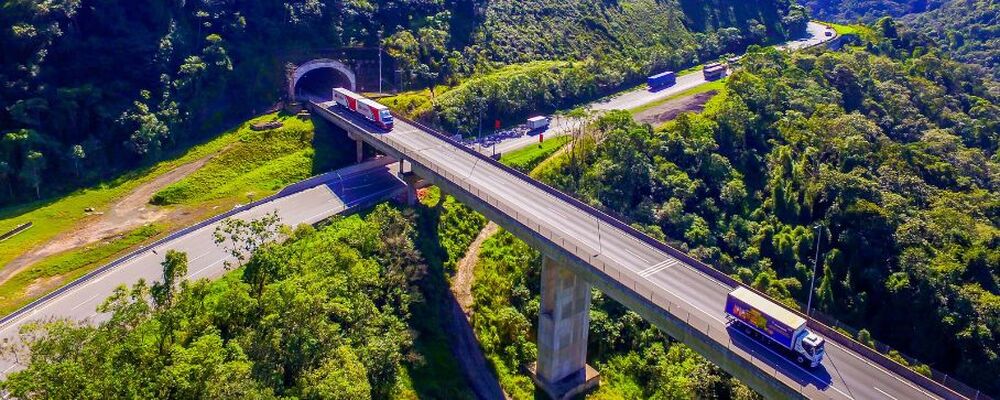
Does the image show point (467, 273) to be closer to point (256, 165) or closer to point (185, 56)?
point (256, 165)

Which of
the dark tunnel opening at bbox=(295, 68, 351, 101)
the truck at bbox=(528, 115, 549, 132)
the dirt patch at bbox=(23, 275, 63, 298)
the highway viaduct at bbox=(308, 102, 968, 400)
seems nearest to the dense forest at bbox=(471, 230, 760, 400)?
the highway viaduct at bbox=(308, 102, 968, 400)

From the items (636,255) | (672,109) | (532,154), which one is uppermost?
Answer: (672,109)

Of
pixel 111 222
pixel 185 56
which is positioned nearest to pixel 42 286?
pixel 111 222

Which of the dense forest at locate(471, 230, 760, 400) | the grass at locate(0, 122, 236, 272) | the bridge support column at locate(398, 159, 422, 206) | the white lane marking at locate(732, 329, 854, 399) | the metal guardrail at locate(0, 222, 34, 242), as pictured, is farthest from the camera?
the bridge support column at locate(398, 159, 422, 206)

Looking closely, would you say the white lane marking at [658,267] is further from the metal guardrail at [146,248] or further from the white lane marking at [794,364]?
the metal guardrail at [146,248]

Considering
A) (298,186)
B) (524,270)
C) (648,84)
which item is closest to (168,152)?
(298,186)

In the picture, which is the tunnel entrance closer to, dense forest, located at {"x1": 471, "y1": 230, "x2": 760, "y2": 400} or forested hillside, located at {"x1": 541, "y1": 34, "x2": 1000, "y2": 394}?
forested hillside, located at {"x1": 541, "y1": 34, "x2": 1000, "y2": 394}
